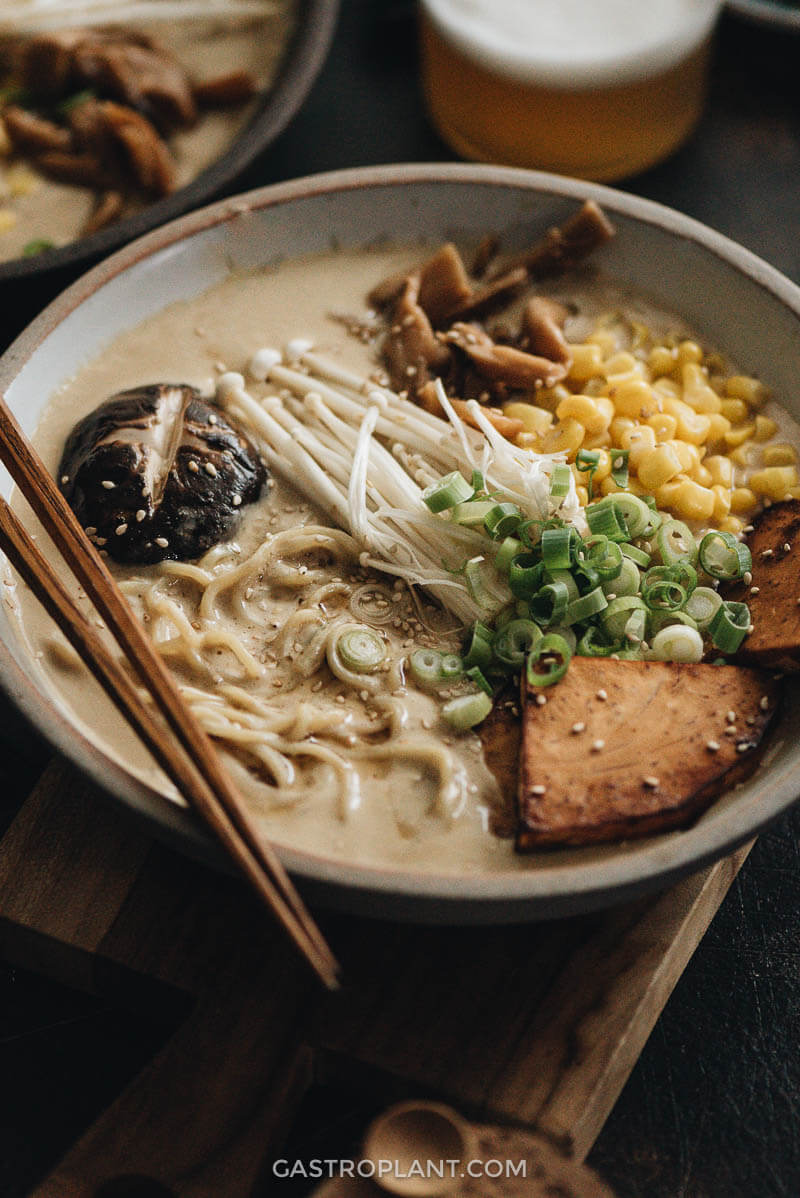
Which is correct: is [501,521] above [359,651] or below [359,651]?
above

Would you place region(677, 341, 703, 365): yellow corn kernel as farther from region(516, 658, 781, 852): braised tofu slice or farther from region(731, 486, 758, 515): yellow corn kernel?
region(516, 658, 781, 852): braised tofu slice

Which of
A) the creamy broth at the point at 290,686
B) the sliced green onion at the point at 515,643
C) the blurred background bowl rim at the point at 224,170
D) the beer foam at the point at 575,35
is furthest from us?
the beer foam at the point at 575,35

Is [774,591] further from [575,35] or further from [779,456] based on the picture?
[575,35]

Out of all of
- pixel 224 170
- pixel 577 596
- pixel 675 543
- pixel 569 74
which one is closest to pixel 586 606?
pixel 577 596

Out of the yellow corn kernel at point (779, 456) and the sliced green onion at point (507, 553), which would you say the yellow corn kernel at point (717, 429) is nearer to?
the yellow corn kernel at point (779, 456)

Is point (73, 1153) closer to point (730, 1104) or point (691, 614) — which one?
point (730, 1104)

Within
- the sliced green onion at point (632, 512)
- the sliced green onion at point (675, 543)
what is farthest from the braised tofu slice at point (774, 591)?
the sliced green onion at point (632, 512)

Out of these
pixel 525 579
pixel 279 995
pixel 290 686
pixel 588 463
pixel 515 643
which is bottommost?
pixel 279 995

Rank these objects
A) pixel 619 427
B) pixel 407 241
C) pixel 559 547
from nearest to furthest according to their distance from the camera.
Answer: pixel 559 547
pixel 619 427
pixel 407 241
